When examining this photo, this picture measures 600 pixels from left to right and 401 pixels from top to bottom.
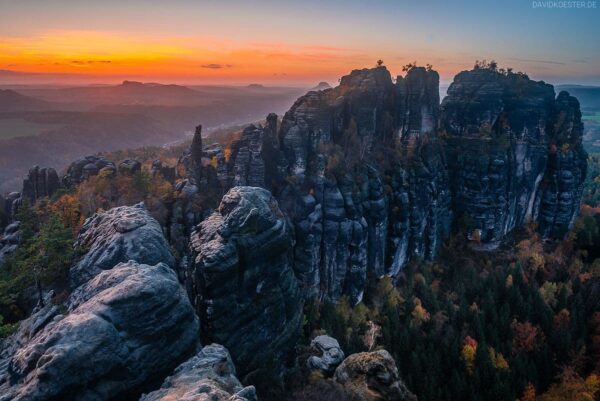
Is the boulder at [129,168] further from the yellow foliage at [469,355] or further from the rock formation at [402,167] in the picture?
Answer: the yellow foliage at [469,355]

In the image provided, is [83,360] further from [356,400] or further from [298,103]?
[298,103]

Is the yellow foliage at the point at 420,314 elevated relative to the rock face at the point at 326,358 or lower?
lower

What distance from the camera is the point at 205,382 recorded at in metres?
17.2

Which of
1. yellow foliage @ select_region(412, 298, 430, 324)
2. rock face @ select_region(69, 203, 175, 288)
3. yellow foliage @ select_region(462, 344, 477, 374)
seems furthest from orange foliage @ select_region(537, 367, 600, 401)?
rock face @ select_region(69, 203, 175, 288)

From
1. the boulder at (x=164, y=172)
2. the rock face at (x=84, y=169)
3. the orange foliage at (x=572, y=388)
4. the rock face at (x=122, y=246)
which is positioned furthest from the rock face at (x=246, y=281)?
the rock face at (x=84, y=169)

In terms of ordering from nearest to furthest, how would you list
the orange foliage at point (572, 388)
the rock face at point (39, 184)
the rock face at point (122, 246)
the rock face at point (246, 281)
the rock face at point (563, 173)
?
the rock face at point (122, 246) < the rock face at point (246, 281) < the orange foliage at point (572, 388) < the rock face at point (39, 184) < the rock face at point (563, 173)

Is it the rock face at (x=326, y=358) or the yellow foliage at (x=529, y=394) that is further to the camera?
the yellow foliage at (x=529, y=394)

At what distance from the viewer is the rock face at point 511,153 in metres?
84.6

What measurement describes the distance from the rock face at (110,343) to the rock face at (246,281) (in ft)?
20.0

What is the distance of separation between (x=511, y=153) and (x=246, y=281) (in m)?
77.3

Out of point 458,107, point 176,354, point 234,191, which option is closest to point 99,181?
point 234,191

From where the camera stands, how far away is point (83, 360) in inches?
661

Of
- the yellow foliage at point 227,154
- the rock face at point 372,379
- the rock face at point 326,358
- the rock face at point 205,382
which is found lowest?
the rock face at point 326,358

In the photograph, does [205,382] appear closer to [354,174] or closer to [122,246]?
[122,246]
